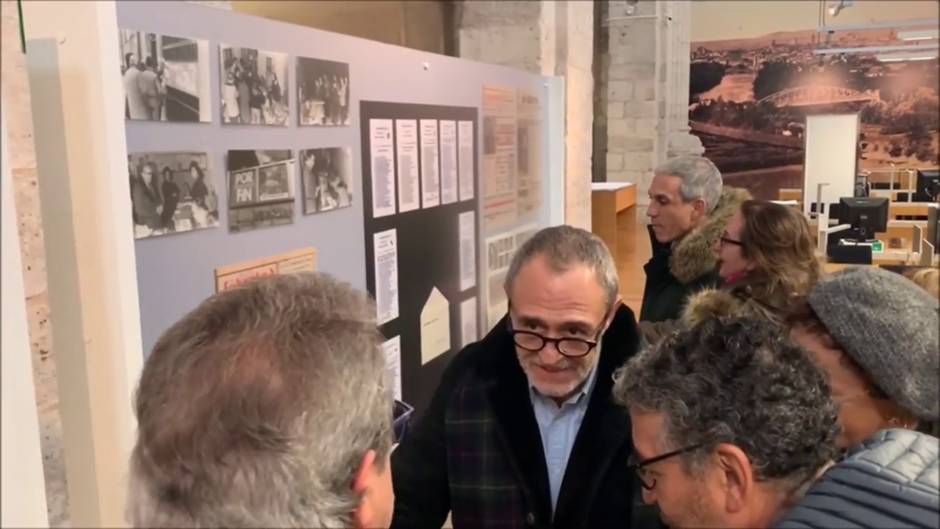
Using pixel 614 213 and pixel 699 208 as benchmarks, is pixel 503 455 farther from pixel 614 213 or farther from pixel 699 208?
pixel 699 208

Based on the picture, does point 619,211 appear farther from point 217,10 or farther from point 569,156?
point 569,156

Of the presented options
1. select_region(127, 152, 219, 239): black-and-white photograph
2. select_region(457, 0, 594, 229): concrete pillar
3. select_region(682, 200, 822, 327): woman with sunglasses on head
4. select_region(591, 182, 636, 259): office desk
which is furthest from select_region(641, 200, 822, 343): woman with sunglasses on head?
select_region(457, 0, 594, 229): concrete pillar

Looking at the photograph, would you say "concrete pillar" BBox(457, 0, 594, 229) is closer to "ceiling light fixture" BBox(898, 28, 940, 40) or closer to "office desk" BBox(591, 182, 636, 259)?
"office desk" BBox(591, 182, 636, 259)

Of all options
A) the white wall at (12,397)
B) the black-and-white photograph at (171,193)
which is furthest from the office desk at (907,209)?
the black-and-white photograph at (171,193)

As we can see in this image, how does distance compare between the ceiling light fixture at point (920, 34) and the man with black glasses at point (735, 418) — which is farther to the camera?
the man with black glasses at point (735, 418)

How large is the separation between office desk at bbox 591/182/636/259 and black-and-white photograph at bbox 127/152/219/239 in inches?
32.0

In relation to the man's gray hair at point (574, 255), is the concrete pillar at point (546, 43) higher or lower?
higher

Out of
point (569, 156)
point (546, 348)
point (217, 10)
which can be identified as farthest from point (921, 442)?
point (569, 156)

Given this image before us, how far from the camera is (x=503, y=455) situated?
1.53m

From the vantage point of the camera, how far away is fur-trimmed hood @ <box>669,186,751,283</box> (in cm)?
103

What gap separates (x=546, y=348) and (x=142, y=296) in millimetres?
788

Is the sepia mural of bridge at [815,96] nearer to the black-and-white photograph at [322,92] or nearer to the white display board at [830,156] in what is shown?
the white display board at [830,156]

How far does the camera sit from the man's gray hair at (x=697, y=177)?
41.2 inches

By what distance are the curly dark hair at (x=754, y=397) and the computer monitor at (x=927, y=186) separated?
0.63 feet
